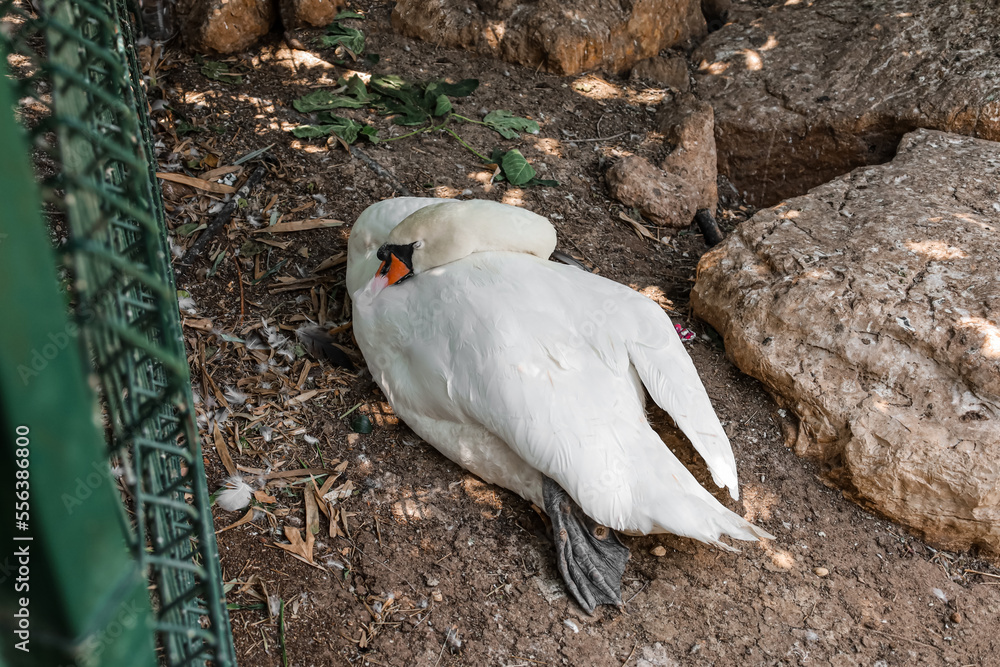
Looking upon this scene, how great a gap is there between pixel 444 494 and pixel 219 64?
10.8 ft

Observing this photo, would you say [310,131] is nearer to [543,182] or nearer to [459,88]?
[459,88]

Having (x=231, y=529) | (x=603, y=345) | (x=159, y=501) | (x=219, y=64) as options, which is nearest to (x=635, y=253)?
(x=603, y=345)

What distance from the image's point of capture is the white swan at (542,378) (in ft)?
8.19

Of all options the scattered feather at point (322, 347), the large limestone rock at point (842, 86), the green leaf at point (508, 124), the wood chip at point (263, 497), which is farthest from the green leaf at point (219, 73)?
the large limestone rock at point (842, 86)

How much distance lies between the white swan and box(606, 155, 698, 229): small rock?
1.30 m

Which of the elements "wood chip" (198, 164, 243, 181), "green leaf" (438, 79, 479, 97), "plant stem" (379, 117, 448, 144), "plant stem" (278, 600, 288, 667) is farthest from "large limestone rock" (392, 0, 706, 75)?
"plant stem" (278, 600, 288, 667)

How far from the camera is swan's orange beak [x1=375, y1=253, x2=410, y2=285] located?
3.01 meters

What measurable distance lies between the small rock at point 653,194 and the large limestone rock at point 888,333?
2.15ft

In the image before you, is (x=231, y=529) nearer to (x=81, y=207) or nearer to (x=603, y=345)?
(x=603, y=345)

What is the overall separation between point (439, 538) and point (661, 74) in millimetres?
4062

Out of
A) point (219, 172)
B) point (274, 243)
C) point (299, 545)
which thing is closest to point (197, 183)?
point (219, 172)

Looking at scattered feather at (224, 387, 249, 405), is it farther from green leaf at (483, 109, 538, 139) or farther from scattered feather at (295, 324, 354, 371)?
green leaf at (483, 109, 538, 139)

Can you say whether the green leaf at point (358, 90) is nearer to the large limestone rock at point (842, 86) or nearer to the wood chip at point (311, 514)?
the large limestone rock at point (842, 86)

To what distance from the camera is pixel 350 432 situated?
10.1ft
